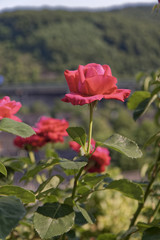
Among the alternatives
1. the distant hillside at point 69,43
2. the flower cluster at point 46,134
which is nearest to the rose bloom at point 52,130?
the flower cluster at point 46,134

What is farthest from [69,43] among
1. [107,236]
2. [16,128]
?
[16,128]

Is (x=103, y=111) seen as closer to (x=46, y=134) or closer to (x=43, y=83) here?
(x=43, y=83)

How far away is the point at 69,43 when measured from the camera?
32.6 m

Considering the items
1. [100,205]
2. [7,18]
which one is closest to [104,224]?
[100,205]

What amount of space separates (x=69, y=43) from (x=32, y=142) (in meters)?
32.8

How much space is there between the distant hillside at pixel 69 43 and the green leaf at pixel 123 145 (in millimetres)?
27266

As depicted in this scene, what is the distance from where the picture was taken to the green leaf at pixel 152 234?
0.38 metres

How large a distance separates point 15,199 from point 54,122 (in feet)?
1.54

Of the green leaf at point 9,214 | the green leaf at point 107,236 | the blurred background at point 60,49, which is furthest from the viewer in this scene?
the blurred background at point 60,49

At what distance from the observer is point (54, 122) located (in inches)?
30.9

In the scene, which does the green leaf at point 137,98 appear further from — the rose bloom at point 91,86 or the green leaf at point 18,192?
the green leaf at point 18,192

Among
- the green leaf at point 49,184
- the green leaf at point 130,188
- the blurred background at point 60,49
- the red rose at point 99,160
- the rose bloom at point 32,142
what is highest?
the green leaf at point 130,188

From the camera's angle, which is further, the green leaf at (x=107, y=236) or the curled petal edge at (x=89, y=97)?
the green leaf at (x=107, y=236)

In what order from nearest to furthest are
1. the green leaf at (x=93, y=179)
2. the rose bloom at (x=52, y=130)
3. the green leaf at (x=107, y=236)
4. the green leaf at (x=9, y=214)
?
the green leaf at (x=9, y=214) → the green leaf at (x=93, y=179) → the green leaf at (x=107, y=236) → the rose bloom at (x=52, y=130)
